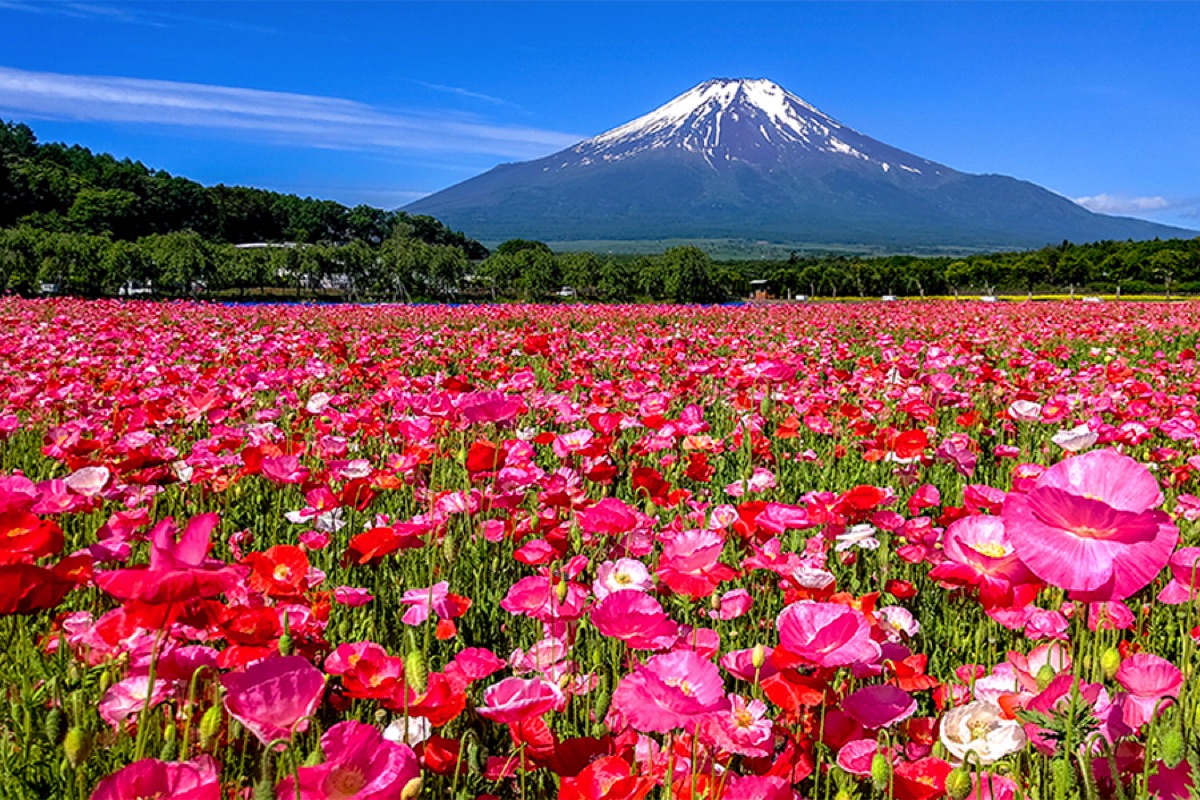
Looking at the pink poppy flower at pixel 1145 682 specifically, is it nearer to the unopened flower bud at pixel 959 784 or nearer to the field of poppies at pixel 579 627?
the field of poppies at pixel 579 627

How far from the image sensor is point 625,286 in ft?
186

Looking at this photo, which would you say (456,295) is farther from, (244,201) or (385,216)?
(385,216)

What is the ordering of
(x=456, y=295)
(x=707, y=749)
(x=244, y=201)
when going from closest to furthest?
(x=707, y=749)
(x=456, y=295)
(x=244, y=201)

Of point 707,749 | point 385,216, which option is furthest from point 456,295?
point 385,216

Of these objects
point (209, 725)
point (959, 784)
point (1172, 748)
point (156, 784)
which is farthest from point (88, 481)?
point (1172, 748)

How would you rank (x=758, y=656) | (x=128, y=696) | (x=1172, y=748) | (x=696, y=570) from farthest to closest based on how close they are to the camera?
1. (x=696, y=570)
2. (x=128, y=696)
3. (x=758, y=656)
4. (x=1172, y=748)

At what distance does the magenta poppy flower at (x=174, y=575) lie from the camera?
946 mm

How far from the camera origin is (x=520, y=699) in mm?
1119

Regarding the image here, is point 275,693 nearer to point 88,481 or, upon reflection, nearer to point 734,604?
point 734,604

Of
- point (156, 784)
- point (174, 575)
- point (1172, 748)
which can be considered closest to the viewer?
point (156, 784)

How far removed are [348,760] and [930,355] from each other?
20.5 feet

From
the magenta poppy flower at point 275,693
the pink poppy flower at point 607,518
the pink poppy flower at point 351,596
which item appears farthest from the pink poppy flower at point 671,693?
the pink poppy flower at point 351,596

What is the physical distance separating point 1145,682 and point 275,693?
1.22 meters

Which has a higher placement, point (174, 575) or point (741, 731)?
point (174, 575)
